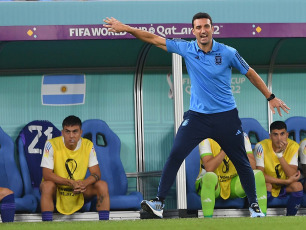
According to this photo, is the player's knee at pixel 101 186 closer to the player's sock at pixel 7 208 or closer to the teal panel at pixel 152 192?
the player's sock at pixel 7 208

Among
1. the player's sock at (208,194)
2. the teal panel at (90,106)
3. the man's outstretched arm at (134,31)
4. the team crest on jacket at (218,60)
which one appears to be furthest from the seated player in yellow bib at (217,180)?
the man's outstretched arm at (134,31)

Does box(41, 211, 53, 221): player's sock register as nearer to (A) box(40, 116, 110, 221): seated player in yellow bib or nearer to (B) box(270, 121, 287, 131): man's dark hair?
(A) box(40, 116, 110, 221): seated player in yellow bib

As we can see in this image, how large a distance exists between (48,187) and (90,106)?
166cm

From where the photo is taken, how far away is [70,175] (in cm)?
965

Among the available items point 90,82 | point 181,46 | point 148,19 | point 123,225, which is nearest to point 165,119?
point 90,82

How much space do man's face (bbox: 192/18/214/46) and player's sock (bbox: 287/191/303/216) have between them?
2.92 m

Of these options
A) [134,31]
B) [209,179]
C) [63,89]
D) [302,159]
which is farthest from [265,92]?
[63,89]

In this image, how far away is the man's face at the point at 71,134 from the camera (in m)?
Result: 9.69

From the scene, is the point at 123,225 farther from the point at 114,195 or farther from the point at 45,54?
the point at 45,54

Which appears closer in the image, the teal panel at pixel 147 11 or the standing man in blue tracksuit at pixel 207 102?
the standing man in blue tracksuit at pixel 207 102

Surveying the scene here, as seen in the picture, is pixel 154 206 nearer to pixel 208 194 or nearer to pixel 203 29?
pixel 203 29

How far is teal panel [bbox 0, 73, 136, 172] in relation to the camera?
→ 1058 cm

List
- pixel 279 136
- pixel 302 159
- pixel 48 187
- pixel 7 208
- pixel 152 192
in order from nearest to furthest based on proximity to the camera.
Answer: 1. pixel 7 208
2. pixel 48 187
3. pixel 279 136
4. pixel 302 159
5. pixel 152 192

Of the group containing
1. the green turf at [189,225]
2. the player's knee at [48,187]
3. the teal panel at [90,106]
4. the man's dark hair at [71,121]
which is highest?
the teal panel at [90,106]
